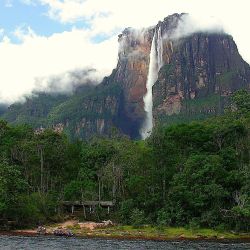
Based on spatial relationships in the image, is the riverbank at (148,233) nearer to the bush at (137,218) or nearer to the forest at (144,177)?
the bush at (137,218)

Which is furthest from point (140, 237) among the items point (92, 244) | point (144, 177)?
point (144, 177)

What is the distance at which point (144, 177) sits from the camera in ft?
231

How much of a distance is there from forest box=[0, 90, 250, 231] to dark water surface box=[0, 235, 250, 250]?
8.95 metres

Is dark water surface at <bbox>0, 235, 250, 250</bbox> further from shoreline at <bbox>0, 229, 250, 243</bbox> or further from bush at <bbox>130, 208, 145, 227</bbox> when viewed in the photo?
bush at <bbox>130, 208, 145, 227</bbox>

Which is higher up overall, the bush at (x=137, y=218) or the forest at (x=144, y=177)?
the forest at (x=144, y=177)

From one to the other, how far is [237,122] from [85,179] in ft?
83.0

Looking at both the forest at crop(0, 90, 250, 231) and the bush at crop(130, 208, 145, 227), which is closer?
the forest at crop(0, 90, 250, 231)

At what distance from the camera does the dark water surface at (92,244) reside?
45.5m

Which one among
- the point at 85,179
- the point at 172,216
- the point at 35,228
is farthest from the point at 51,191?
the point at 172,216

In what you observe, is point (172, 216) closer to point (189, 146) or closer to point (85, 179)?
point (189, 146)

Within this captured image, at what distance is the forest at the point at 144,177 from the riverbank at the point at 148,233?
1.84 metres

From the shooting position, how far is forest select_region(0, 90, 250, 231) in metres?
61.8

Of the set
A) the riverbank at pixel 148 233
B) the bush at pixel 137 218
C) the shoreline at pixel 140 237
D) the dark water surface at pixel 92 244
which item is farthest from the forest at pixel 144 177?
the dark water surface at pixel 92 244

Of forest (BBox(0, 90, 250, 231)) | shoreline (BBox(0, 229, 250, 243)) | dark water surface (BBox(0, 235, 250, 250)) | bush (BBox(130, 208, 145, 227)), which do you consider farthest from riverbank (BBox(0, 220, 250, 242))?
dark water surface (BBox(0, 235, 250, 250))
